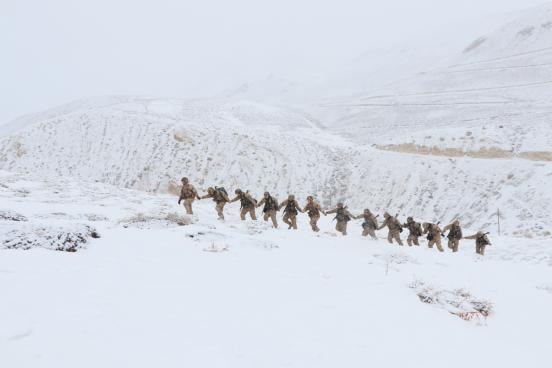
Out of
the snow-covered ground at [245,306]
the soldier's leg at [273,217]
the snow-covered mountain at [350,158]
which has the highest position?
the snow-covered mountain at [350,158]

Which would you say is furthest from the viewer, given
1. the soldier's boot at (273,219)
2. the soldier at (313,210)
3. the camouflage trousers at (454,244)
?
the camouflage trousers at (454,244)

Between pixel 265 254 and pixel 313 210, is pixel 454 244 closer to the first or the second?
pixel 313 210

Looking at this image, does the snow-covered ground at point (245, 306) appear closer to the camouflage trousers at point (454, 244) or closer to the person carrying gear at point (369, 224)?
the person carrying gear at point (369, 224)

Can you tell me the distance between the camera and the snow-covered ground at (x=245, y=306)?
521 cm

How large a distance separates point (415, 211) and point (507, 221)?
19.9ft

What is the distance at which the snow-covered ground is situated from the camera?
5207 millimetres

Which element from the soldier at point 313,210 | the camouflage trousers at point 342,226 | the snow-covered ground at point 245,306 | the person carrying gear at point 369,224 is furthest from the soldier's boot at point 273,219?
the snow-covered ground at point 245,306

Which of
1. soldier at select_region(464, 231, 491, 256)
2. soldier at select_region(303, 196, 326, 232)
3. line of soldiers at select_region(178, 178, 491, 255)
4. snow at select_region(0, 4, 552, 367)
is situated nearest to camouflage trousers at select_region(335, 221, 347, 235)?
line of soldiers at select_region(178, 178, 491, 255)

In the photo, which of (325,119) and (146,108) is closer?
(146,108)

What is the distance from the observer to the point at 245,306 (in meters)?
6.88

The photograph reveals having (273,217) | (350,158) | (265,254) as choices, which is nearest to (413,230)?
(273,217)

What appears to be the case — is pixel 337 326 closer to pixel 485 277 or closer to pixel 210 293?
pixel 210 293

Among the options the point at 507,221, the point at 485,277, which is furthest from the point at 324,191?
the point at 485,277

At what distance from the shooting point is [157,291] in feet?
22.9
